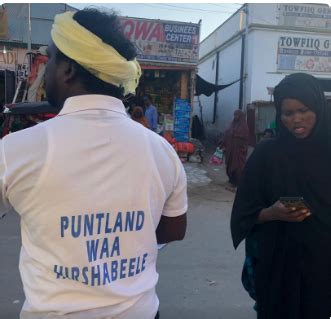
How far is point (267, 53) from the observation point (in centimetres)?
1434

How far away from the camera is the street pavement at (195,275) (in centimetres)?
335

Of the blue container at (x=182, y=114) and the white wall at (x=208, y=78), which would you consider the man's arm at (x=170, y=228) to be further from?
the white wall at (x=208, y=78)

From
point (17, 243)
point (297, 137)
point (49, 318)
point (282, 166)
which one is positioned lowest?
point (17, 243)

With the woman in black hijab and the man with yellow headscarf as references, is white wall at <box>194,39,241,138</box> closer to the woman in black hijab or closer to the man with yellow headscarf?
the woman in black hijab

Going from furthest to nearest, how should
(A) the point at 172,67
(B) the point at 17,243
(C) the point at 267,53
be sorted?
(C) the point at 267,53 < (A) the point at 172,67 < (B) the point at 17,243

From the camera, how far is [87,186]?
1139 millimetres

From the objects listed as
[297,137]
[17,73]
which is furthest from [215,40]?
[297,137]

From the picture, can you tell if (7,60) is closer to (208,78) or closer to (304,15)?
(304,15)

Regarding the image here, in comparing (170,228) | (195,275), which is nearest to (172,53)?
(195,275)

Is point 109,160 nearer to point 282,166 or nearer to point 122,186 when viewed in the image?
point 122,186

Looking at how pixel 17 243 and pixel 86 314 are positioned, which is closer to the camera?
pixel 86 314

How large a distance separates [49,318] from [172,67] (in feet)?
38.7

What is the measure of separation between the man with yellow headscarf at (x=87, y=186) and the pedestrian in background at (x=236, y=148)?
24.8 feet

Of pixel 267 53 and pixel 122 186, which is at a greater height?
pixel 267 53
